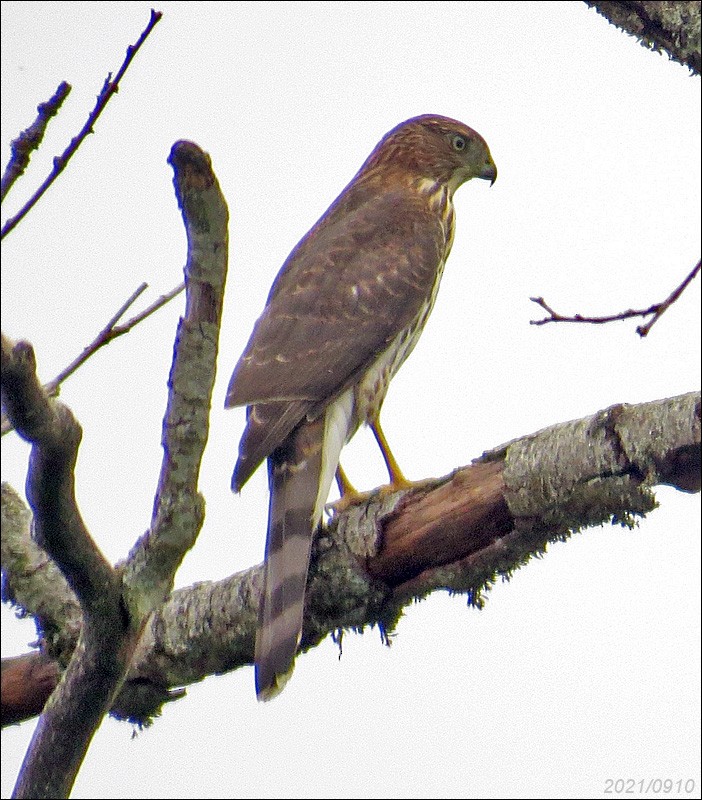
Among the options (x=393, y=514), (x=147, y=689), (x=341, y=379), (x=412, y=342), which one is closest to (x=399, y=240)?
(x=412, y=342)

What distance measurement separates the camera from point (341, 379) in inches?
168

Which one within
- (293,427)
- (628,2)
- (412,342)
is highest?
(628,2)

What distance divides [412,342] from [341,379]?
0.62m

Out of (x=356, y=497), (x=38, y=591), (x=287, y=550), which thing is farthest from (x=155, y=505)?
(x=356, y=497)

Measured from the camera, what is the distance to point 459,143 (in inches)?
225

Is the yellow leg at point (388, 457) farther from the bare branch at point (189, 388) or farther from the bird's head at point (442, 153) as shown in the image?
the bare branch at point (189, 388)

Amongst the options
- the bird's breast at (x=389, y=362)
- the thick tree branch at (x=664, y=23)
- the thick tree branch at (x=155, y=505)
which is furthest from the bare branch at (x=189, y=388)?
the bird's breast at (x=389, y=362)

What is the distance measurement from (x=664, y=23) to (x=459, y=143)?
7.02 feet

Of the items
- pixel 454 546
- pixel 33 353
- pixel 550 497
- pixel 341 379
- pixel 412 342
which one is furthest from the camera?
pixel 412 342

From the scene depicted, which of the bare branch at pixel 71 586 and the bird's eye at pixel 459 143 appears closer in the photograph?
the bare branch at pixel 71 586

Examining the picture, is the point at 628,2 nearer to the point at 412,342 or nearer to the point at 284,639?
the point at 412,342

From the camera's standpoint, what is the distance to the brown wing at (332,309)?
3979 mm

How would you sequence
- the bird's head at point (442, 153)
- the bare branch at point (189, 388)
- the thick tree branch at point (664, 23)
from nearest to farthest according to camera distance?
1. the bare branch at point (189, 388)
2. the thick tree branch at point (664, 23)
3. the bird's head at point (442, 153)

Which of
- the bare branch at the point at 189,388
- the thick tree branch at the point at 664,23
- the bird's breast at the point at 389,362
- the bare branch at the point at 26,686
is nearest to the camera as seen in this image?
the bare branch at the point at 189,388
